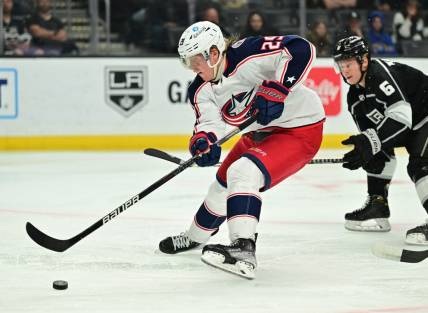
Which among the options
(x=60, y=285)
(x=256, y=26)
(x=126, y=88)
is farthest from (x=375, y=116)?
(x=256, y=26)

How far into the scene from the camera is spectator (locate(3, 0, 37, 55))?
7465 mm

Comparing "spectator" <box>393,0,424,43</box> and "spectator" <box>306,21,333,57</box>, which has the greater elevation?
"spectator" <box>393,0,424,43</box>

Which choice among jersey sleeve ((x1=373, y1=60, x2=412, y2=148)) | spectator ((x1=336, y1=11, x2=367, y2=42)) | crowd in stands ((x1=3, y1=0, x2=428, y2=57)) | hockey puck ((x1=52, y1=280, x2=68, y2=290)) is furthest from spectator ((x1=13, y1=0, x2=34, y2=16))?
hockey puck ((x1=52, y1=280, x2=68, y2=290))

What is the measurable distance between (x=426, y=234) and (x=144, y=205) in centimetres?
169

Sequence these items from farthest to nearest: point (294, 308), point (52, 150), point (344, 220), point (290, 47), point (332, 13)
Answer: point (332, 13)
point (52, 150)
point (344, 220)
point (290, 47)
point (294, 308)

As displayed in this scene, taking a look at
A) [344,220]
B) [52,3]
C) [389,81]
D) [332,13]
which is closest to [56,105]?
[52,3]

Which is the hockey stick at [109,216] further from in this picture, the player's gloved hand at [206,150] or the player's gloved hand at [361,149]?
the player's gloved hand at [361,149]

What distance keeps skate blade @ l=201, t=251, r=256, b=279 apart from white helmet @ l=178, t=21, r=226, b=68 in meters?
0.69

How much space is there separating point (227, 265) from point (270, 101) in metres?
0.60

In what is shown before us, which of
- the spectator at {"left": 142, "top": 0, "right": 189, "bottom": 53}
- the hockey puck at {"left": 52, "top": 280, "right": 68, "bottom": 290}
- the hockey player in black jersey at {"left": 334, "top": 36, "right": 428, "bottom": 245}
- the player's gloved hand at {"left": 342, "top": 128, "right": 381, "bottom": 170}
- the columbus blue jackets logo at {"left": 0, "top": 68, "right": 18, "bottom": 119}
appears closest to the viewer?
the hockey puck at {"left": 52, "top": 280, "right": 68, "bottom": 290}

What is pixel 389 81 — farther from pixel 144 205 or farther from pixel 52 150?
pixel 52 150

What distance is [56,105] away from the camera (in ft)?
24.4

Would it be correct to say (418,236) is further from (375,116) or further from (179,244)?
(179,244)

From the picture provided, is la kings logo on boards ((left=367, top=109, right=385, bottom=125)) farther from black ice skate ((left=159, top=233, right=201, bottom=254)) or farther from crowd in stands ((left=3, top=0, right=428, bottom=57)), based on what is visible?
crowd in stands ((left=3, top=0, right=428, bottom=57))
